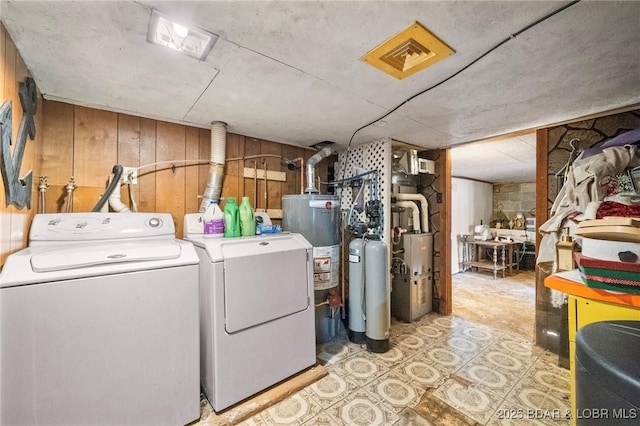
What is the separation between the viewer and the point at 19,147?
1.24m

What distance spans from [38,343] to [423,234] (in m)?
3.17

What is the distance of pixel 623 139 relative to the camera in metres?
1.78

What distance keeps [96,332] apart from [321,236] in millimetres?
1585

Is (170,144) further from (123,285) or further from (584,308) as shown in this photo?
(584,308)

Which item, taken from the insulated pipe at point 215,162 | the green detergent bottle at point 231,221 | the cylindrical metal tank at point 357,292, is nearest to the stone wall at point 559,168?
the cylindrical metal tank at point 357,292

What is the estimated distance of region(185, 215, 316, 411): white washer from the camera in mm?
1519

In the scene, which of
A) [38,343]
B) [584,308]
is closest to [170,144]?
[38,343]

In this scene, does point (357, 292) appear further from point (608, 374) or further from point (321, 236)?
point (608, 374)

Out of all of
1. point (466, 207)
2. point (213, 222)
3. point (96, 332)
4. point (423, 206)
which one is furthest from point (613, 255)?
point (466, 207)

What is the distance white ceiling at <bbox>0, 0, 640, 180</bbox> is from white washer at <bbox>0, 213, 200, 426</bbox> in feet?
3.16

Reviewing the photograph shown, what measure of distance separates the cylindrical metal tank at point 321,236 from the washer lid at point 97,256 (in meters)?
1.04

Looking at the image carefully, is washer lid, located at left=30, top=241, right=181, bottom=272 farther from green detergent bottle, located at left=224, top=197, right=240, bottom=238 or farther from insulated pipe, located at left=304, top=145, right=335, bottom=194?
insulated pipe, located at left=304, top=145, right=335, bottom=194

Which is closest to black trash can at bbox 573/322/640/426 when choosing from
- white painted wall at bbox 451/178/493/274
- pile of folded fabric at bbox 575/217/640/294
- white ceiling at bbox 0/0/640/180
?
pile of folded fabric at bbox 575/217/640/294

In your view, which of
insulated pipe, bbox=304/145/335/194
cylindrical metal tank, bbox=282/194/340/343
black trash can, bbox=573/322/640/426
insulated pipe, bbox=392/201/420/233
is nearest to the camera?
black trash can, bbox=573/322/640/426
